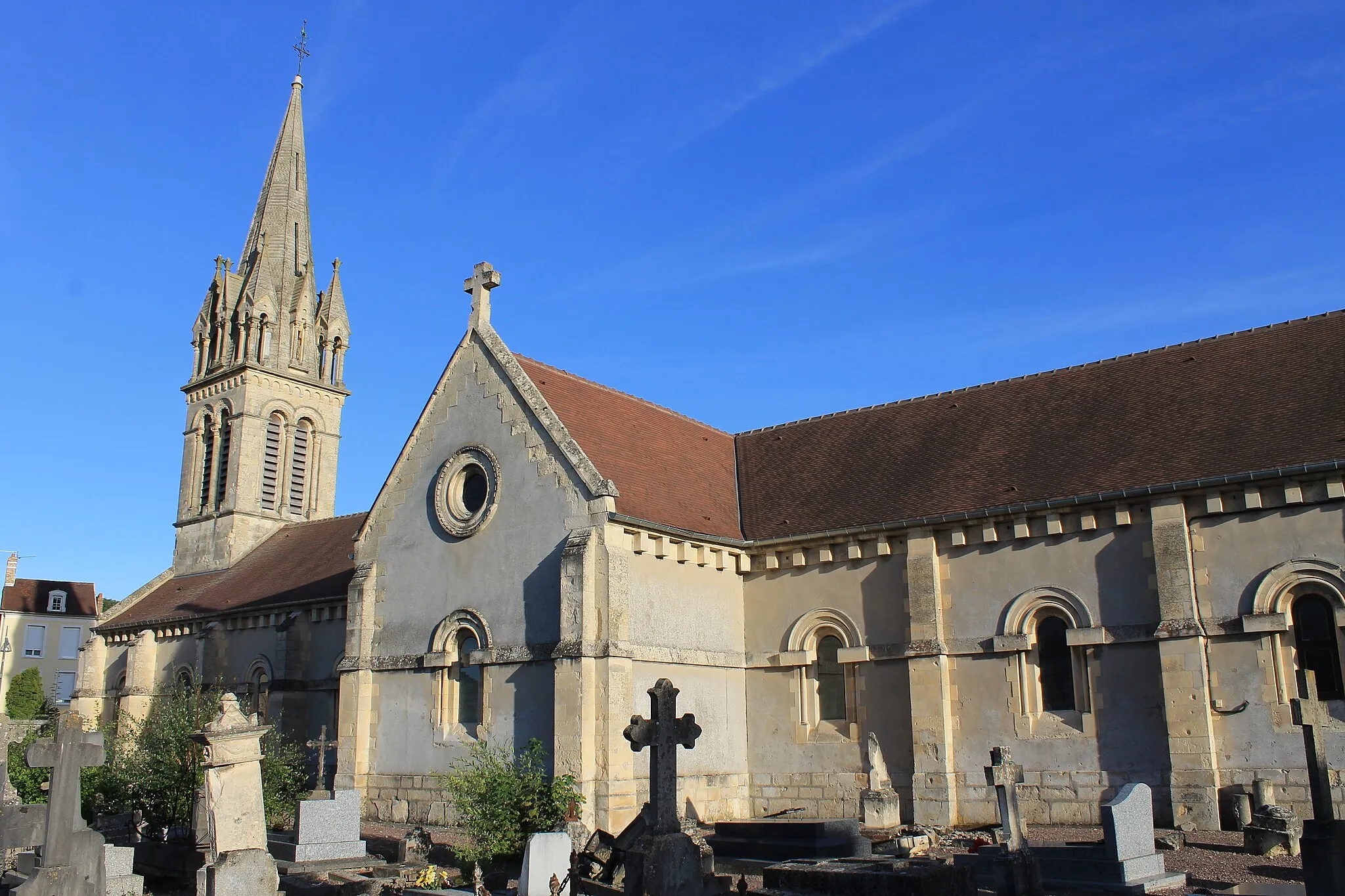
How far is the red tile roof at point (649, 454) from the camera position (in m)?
21.4

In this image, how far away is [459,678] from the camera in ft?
71.2

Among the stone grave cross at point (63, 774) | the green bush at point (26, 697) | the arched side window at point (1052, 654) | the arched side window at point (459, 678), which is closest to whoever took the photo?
the stone grave cross at point (63, 774)

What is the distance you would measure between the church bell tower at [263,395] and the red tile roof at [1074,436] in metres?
21.1

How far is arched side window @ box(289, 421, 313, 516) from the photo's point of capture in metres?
39.8

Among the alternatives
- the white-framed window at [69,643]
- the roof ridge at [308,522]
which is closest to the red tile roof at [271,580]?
the roof ridge at [308,522]

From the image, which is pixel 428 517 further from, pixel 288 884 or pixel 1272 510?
pixel 1272 510

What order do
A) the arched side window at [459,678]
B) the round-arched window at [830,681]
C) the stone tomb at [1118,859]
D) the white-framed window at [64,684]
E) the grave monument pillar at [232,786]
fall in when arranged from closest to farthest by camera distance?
1. the grave monument pillar at [232,786]
2. the stone tomb at [1118,859]
3. the arched side window at [459,678]
4. the round-arched window at [830,681]
5. the white-framed window at [64,684]

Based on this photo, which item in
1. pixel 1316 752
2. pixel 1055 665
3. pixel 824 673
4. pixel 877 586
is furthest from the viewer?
pixel 824 673

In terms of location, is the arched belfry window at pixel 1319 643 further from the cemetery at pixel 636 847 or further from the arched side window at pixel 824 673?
the arched side window at pixel 824 673

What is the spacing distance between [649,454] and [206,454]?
2371 cm

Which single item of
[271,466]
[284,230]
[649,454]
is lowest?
[649,454]

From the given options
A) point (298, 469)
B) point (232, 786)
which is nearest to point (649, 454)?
point (232, 786)

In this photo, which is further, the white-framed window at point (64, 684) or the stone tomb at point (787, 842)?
the white-framed window at point (64, 684)

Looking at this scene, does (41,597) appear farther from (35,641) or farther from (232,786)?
(232,786)
